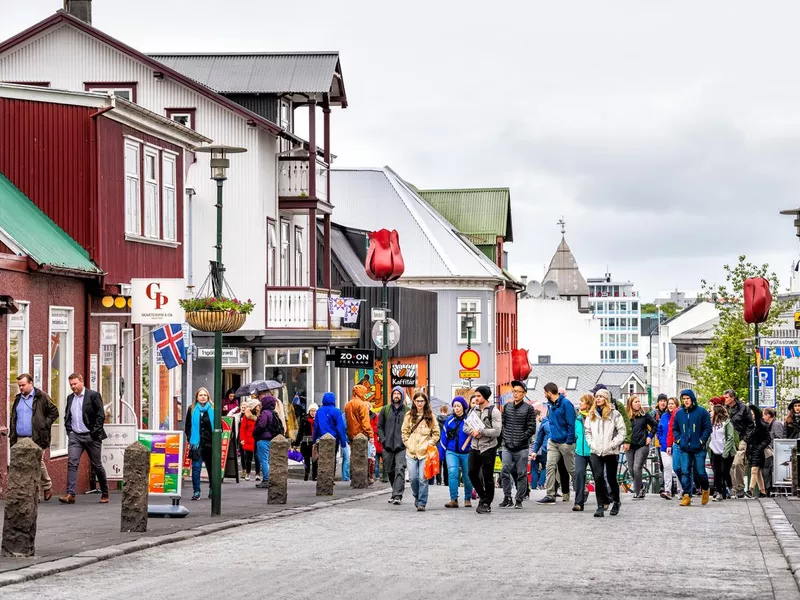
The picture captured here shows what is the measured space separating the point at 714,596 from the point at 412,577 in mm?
2547

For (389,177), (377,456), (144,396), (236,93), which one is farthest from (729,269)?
(144,396)

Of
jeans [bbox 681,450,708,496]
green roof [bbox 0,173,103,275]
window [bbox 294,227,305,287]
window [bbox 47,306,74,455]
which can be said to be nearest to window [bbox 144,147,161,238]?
green roof [bbox 0,173,103,275]

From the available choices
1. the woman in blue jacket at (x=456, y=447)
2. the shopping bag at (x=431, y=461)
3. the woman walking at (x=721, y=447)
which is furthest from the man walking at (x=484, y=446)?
the woman walking at (x=721, y=447)

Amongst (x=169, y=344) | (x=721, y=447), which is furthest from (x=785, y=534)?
(x=169, y=344)

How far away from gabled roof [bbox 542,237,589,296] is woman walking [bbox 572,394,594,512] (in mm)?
152615

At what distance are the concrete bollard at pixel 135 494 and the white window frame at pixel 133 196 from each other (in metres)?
9.91

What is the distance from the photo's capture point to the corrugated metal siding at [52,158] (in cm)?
2506

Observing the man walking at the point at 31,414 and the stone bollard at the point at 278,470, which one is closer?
the man walking at the point at 31,414

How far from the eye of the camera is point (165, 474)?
19016 mm

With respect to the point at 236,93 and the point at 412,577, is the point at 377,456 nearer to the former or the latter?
the point at 236,93

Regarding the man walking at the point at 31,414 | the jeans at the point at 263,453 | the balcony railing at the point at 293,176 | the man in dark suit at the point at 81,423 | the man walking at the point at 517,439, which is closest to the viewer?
the man walking at the point at 31,414

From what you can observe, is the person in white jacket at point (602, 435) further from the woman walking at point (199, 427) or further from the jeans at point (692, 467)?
the woman walking at point (199, 427)

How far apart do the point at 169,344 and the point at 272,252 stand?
15.0 m

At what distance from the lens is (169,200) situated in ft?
95.3
